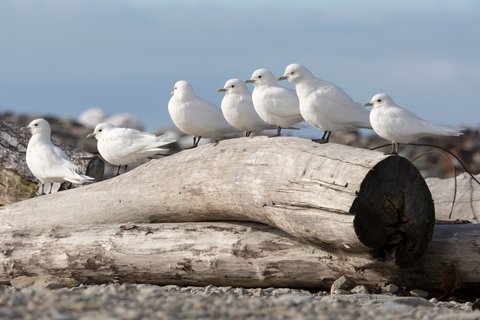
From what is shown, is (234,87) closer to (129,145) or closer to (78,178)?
→ (129,145)

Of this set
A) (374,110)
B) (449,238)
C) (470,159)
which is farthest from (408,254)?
(470,159)

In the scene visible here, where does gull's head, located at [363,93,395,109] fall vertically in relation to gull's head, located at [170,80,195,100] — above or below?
above

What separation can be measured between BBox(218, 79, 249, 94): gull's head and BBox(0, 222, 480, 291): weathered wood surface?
1.79 metres

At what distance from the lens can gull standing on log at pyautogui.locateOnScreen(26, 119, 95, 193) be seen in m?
12.5

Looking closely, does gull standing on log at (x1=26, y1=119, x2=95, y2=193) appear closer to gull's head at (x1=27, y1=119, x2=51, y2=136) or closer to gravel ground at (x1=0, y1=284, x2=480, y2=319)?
gull's head at (x1=27, y1=119, x2=51, y2=136)

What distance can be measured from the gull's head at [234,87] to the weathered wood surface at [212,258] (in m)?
1.79

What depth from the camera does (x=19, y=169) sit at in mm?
13938

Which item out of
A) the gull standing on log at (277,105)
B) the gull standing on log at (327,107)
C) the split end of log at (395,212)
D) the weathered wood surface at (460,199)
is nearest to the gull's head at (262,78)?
the gull standing on log at (277,105)

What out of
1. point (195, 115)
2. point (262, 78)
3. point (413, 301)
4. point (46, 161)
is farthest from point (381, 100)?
point (46, 161)

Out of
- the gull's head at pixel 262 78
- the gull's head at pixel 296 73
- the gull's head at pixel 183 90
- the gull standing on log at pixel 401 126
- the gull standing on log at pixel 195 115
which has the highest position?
the gull's head at pixel 296 73

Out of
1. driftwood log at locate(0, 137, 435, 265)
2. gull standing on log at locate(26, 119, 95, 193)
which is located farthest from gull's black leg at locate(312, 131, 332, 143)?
gull standing on log at locate(26, 119, 95, 193)

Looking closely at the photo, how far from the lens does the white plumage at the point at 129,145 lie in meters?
12.3

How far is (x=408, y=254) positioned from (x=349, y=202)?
955 millimetres

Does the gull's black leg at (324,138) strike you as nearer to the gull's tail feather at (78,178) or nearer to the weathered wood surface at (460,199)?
the gull's tail feather at (78,178)
